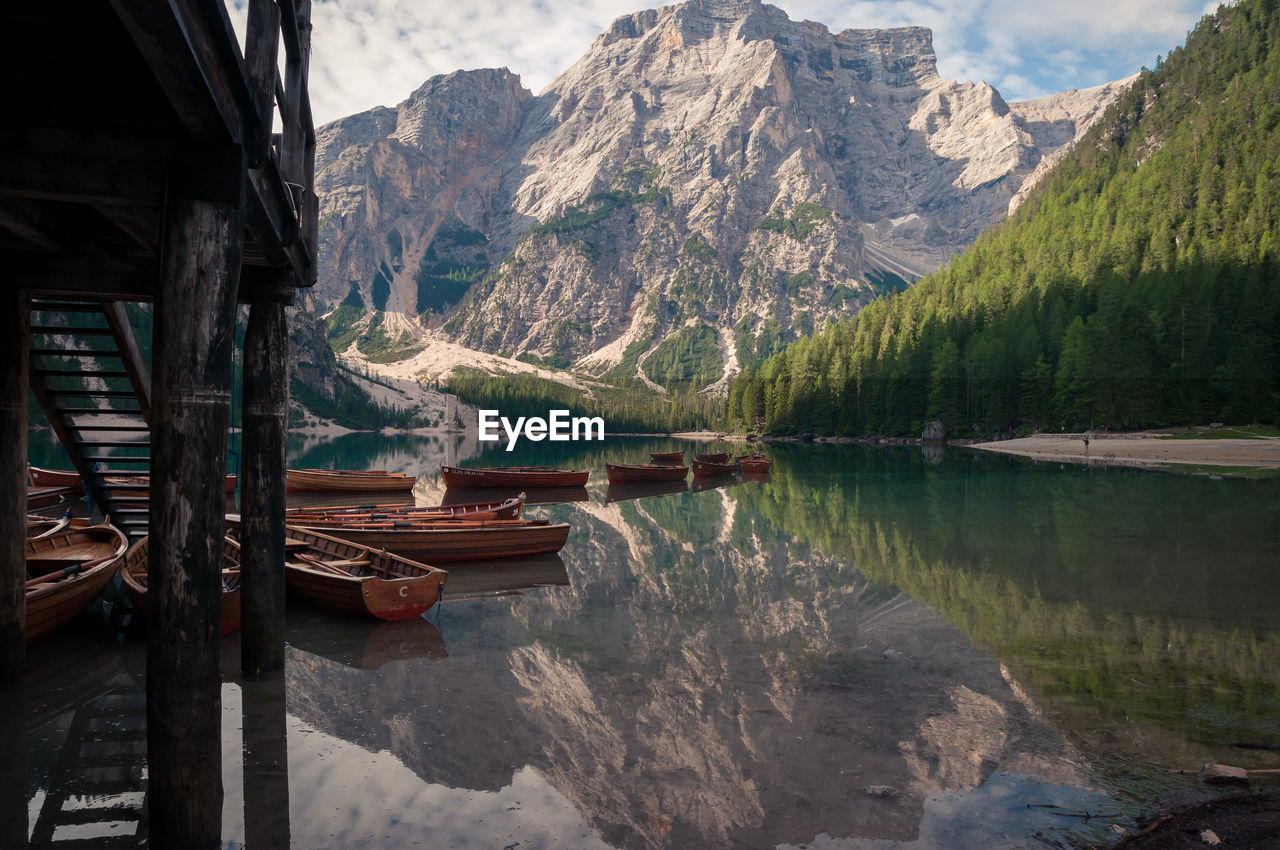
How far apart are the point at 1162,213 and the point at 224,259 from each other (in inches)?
5595

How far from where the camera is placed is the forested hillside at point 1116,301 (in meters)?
89.8

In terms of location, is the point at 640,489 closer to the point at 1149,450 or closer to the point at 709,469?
the point at 709,469

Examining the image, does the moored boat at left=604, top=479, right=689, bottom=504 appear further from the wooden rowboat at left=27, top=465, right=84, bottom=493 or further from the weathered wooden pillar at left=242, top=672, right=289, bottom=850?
the weathered wooden pillar at left=242, top=672, right=289, bottom=850

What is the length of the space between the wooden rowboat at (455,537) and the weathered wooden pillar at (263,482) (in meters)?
10.6

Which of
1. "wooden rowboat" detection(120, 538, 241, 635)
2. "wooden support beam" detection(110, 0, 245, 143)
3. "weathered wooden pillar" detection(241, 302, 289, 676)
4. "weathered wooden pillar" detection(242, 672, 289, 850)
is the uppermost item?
"wooden support beam" detection(110, 0, 245, 143)

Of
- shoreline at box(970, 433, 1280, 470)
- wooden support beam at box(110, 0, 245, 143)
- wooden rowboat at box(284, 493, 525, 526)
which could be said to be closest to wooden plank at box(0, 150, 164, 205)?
wooden support beam at box(110, 0, 245, 143)

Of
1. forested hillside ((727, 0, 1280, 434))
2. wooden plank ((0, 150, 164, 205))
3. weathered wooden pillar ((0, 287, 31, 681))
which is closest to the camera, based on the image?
wooden plank ((0, 150, 164, 205))

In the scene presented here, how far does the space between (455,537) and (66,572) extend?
11.8 meters

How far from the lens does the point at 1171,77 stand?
499 ft

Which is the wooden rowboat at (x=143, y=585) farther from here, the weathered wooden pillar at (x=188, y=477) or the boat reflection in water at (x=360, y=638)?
the weathered wooden pillar at (x=188, y=477)

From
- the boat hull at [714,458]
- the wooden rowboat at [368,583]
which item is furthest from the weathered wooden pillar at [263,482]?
the boat hull at [714,458]

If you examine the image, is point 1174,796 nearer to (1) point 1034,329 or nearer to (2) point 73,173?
(2) point 73,173

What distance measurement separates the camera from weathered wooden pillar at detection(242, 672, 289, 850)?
8.58 m

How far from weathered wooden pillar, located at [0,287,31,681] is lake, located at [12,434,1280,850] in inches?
63.9
